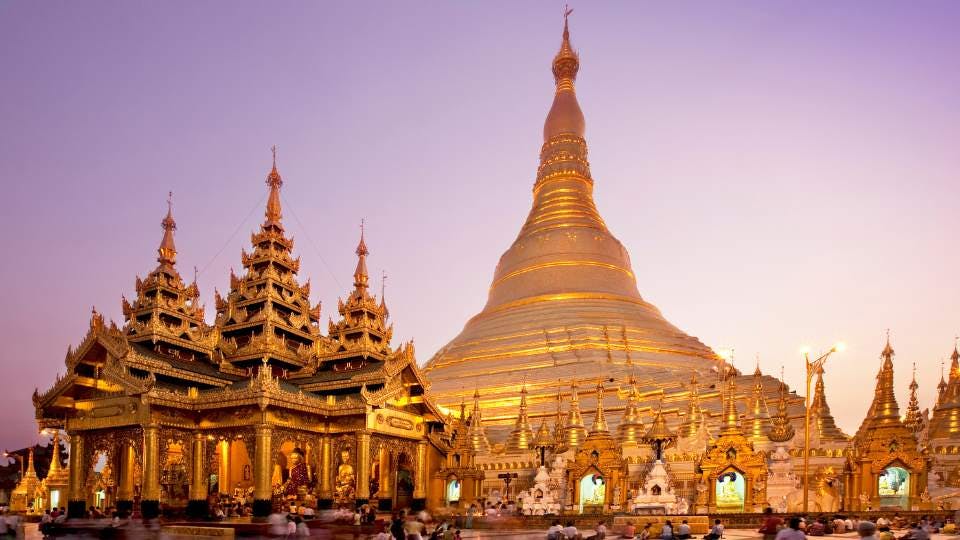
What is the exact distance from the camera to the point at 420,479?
85.4ft

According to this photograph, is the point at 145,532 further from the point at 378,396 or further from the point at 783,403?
the point at 783,403

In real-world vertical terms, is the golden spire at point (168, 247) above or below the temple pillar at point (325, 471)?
above

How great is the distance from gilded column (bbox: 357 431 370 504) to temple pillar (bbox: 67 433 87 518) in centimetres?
798

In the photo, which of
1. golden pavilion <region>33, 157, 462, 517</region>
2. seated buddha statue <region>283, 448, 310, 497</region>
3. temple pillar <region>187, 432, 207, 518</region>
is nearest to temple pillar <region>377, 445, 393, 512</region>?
golden pavilion <region>33, 157, 462, 517</region>

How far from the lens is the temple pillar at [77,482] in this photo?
21.6 m

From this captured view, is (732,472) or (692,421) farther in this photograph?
(692,421)

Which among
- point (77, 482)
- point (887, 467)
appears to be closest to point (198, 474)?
point (77, 482)

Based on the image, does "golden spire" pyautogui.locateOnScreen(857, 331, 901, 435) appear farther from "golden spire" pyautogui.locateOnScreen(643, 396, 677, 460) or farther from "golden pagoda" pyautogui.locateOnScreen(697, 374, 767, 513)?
"golden spire" pyautogui.locateOnScreen(643, 396, 677, 460)

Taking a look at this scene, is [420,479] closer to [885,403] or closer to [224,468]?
[224,468]

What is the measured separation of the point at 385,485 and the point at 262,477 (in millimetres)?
7172

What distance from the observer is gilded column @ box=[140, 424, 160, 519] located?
20156 millimetres

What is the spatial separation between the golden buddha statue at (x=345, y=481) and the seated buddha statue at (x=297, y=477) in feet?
3.88

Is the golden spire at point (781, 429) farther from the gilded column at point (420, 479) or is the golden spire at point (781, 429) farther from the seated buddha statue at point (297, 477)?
the seated buddha statue at point (297, 477)

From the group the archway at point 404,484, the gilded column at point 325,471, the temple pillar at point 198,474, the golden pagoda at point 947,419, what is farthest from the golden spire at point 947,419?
the temple pillar at point 198,474
